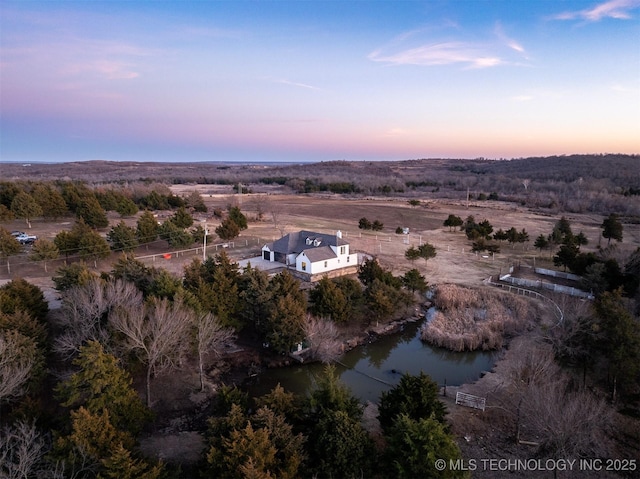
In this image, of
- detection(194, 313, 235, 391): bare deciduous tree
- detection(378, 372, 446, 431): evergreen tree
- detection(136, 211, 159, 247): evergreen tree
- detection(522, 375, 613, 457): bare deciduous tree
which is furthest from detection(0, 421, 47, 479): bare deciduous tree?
detection(136, 211, 159, 247): evergreen tree

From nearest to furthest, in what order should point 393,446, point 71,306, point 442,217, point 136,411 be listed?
point 393,446 < point 136,411 < point 71,306 < point 442,217

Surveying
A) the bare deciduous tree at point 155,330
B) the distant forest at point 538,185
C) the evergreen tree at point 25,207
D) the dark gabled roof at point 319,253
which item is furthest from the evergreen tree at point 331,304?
the distant forest at point 538,185

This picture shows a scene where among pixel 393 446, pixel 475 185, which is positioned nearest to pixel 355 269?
pixel 393 446

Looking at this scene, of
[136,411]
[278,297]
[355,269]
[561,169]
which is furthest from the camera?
[561,169]

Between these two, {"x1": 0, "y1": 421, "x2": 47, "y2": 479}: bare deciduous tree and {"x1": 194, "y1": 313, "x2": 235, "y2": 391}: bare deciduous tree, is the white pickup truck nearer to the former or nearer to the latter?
{"x1": 194, "y1": 313, "x2": 235, "y2": 391}: bare deciduous tree

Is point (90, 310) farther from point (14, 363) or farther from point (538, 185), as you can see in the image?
point (538, 185)

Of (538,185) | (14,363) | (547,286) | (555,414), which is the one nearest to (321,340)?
(555,414)

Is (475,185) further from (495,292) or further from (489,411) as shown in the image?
(489,411)
